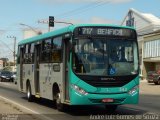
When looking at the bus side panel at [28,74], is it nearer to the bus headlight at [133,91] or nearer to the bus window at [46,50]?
the bus window at [46,50]

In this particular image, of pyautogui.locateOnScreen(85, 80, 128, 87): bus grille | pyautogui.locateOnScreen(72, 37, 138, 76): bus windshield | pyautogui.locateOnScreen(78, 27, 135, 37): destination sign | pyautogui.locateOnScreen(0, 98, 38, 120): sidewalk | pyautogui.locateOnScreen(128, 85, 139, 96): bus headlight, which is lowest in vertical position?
pyautogui.locateOnScreen(0, 98, 38, 120): sidewalk

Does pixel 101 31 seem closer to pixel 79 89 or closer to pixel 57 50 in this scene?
pixel 79 89

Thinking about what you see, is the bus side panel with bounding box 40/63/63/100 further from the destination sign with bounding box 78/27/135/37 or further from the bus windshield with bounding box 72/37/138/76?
the destination sign with bounding box 78/27/135/37

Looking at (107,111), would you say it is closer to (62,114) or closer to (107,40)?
(62,114)

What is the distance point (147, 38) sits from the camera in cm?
6519

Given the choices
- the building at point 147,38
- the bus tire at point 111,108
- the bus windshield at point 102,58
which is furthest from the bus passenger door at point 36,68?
the building at point 147,38

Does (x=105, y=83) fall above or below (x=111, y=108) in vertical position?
above

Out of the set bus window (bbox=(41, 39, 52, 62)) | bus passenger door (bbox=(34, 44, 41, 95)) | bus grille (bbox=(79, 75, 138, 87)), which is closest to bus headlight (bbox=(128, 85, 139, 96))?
bus grille (bbox=(79, 75, 138, 87))

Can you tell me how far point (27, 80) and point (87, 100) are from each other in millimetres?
7929

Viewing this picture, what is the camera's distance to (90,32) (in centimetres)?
1599

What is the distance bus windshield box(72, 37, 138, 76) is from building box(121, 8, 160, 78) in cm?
4663

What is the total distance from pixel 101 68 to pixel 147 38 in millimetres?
50431

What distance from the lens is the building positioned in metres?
63.2

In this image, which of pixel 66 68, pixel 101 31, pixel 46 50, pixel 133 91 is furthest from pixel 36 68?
pixel 133 91
